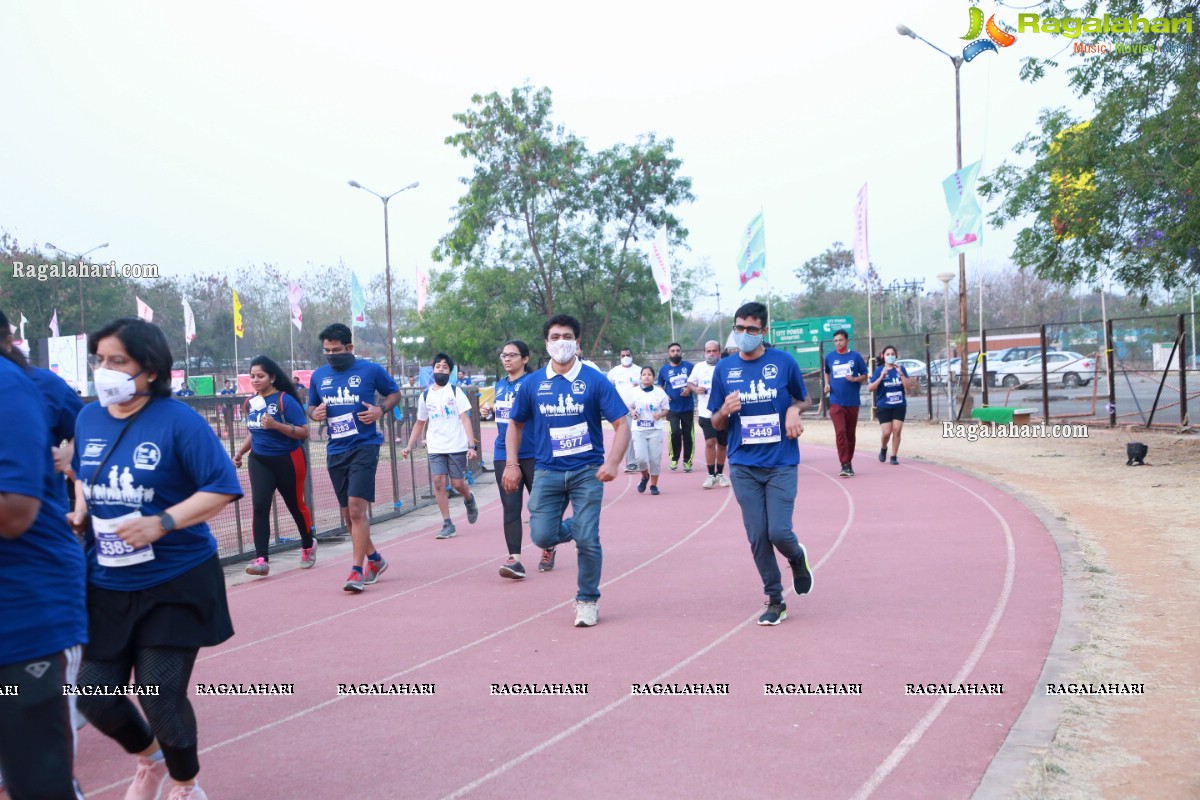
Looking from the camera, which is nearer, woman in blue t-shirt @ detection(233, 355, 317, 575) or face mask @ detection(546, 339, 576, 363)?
face mask @ detection(546, 339, 576, 363)

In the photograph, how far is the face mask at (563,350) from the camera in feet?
24.0

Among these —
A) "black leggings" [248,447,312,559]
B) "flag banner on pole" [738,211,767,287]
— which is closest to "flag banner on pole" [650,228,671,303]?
"flag banner on pole" [738,211,767,287]

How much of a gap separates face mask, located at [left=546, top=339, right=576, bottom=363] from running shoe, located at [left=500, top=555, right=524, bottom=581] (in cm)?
234

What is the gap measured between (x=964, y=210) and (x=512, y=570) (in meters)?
17.9

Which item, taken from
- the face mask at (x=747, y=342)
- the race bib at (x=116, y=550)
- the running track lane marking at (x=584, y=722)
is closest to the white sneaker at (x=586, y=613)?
the running track lane marking at (x=584, y=722)

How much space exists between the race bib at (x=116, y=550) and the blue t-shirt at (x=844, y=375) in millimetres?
13412

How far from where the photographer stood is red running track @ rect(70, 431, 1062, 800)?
4.47 meters

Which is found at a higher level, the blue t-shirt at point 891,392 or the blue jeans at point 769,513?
the blue t-shirt at point 891,392

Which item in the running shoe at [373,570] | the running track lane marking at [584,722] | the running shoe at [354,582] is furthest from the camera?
the running shoe at [373,570]

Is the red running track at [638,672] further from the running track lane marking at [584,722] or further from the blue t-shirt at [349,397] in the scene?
the blue t-shirt at [349,397]

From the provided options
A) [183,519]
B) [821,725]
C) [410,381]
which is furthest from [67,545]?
[410,381]

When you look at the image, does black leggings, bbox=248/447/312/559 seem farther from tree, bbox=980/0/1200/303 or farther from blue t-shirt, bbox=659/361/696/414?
tree, bbox=980/0/1200/303

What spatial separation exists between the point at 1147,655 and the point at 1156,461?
Result: 11.8 metres

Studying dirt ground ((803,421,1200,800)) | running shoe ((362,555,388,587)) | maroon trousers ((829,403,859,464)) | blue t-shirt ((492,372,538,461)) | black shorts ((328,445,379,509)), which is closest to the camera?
dirt ground ((803,421,1200,800))
